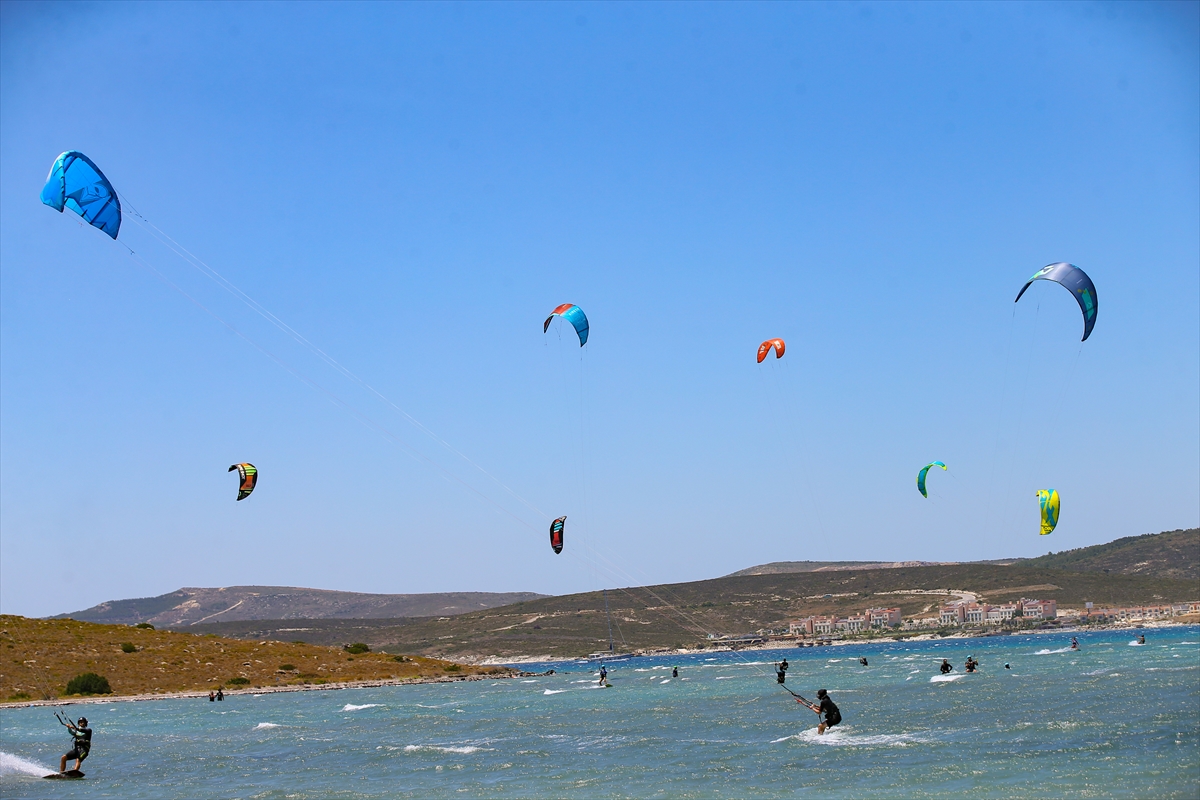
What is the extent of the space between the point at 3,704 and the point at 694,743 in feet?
116

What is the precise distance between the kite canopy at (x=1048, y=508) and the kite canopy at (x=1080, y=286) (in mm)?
8688

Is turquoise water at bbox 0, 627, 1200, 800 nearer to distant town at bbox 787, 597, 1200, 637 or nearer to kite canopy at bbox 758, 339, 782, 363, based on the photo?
kite canopy at bbox 758, 339, 782, 363

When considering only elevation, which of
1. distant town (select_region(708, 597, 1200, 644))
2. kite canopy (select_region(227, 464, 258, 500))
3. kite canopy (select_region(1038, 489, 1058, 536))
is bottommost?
distant town (select_region(708, 597, 1200, 644))

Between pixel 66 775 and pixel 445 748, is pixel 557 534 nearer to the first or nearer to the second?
pixel 445 748

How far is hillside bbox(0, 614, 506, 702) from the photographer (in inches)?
2045

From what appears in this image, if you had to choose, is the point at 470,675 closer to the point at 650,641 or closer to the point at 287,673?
the point at 287,673

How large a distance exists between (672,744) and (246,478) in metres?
18.2

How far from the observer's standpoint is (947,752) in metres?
21.1

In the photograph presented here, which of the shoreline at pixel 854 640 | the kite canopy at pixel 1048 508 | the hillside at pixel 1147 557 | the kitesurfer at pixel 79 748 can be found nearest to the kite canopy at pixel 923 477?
the kite canopy at pixel 1048 508

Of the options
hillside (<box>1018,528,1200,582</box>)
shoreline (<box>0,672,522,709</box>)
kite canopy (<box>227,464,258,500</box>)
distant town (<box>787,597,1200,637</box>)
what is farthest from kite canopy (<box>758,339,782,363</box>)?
hillside (<box>1018,528,1200,582</box>)

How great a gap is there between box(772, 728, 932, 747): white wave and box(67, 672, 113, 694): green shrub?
128 ft

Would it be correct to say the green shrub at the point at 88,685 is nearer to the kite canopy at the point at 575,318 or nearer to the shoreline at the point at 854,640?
the kite canopy at the point at 575,318

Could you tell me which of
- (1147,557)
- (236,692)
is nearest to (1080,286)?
(236,692)

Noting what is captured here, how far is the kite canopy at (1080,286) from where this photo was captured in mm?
24375
